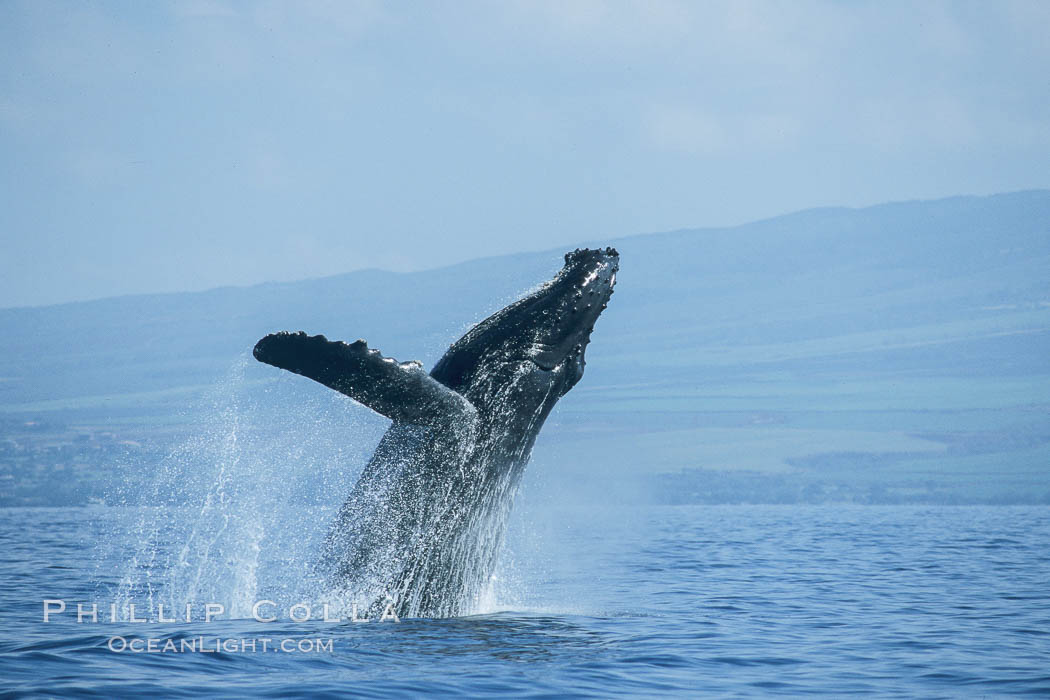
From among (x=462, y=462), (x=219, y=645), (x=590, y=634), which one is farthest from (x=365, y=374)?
(x=590, y=634)

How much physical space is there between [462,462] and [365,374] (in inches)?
67.2

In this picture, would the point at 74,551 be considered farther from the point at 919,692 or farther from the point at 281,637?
the point at 919,692

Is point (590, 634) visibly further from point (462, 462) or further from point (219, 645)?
point (219, 645)

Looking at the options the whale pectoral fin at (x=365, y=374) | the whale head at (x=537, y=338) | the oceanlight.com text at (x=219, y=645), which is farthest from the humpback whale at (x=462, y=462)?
the oceanlight.com text at (x=219, y=645)

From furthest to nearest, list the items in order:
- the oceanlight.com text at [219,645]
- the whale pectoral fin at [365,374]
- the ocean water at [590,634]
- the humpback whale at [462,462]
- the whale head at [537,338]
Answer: the whale head at [537,338], the humpback whale at [462,462], the oceanlight.com text at [219,645], the whale pectoral fin at [365,374], the ocean water at [590,634]

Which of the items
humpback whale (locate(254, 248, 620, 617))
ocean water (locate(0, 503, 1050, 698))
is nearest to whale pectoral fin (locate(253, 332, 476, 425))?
humpback whale (locate(254, 248, 620, 617))

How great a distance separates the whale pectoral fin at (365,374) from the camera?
30.6 feet

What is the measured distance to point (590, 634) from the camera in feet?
36.0

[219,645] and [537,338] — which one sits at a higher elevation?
[537,338]

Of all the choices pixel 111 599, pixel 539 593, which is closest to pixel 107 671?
pixel 111 599

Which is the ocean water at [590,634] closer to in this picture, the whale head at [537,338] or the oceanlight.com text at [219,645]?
the oceanlight.com text at [219,645]

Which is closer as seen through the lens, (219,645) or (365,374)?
(365,374)

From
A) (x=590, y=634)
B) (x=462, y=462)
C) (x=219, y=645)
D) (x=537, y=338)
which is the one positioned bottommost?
(x=590, y=634)

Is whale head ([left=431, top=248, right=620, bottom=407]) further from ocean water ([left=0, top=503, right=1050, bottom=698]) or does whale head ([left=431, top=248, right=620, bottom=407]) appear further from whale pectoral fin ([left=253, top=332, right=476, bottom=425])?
ocean water ([left=0, top=503, right=1050, bottom=698])
